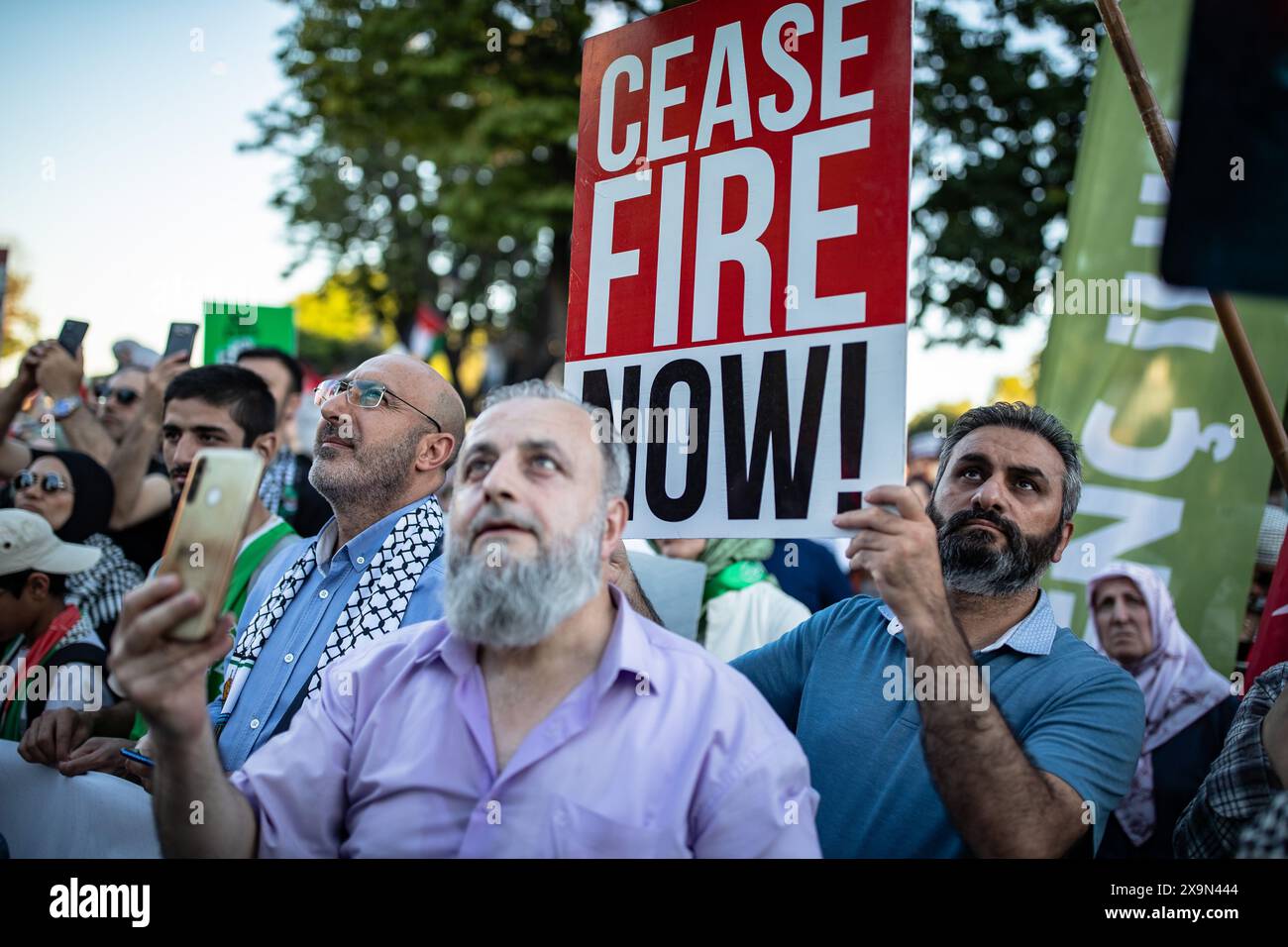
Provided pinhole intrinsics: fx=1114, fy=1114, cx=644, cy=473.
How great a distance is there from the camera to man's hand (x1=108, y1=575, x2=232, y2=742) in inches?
74.7

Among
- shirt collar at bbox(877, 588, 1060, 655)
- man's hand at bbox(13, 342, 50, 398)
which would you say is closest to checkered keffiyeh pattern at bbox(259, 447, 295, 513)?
man's hand at bbox(13, 342, 50, 398)

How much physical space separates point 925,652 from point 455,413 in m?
2.06

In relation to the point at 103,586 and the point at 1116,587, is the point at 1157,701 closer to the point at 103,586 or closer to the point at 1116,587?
the point at 1116,587

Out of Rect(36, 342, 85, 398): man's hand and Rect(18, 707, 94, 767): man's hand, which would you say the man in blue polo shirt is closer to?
Rect(18, 707, 94, 767): man's hand

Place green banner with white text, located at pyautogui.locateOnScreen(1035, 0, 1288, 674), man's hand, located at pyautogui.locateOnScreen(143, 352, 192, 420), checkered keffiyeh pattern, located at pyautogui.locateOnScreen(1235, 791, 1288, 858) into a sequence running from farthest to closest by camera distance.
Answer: man's hand, located at pyautogui.locateOnScreen(143, 352, 192, 420)
green banner with white text, located at pyautogui.locateOnScreen(1035, 0, 1288, 674)
checkered keffiyeh pattern, located at pyautogui.locateOnScreen(1235, 791, 1288, 858)

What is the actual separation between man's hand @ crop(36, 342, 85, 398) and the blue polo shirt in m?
3.72

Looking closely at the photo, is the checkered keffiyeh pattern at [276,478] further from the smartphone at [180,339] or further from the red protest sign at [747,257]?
the red protest sign at [747,257]

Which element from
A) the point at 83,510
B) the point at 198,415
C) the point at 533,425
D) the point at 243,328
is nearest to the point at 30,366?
the point at 83,510

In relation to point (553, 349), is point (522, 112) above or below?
above

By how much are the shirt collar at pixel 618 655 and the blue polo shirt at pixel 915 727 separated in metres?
0.66

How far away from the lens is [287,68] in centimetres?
1531

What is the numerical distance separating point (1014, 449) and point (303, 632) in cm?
204
